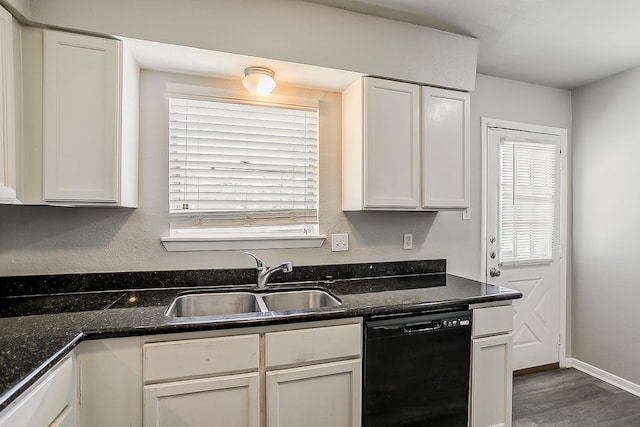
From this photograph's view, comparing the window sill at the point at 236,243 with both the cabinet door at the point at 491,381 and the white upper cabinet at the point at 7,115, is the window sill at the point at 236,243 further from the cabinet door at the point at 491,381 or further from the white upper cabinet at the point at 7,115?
the cabinet door at the point at 491,381

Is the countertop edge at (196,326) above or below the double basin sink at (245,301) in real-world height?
above

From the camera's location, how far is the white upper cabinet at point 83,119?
1.55m

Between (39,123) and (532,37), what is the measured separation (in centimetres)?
287

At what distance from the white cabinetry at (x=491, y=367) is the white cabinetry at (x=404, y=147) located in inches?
28.7

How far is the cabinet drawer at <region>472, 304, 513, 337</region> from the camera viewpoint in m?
1.82

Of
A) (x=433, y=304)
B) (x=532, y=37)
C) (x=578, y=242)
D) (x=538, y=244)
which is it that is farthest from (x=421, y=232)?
(x=578, y=242)

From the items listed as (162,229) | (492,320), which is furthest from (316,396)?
(162,229)

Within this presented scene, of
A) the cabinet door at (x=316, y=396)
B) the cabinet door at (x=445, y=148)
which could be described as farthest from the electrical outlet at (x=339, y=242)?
the cabinet door at (x=316, y=396)

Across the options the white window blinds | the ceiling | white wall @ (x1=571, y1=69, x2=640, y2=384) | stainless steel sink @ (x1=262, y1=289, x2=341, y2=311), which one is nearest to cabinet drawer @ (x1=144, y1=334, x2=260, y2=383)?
stainless steel sink @ (x1=262, y1=289, x2=341, y2=311)

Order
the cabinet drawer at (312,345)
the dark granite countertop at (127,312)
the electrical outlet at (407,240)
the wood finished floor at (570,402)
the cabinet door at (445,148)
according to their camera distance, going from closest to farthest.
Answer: the dark granite countertop at (127,312), the cabinet drawer at (312,345), the cabinet door at (445,148), the wood finished floor at (570,402), the electrical outlet at (407,240)

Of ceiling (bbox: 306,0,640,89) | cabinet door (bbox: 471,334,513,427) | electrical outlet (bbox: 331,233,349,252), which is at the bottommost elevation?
cabinet door (bbox: 471,334,513,427)

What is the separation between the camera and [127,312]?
1498 millimetres

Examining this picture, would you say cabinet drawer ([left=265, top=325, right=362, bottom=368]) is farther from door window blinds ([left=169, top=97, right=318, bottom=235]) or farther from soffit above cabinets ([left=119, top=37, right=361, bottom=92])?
soffit above cabinets ([left=119, top=37, right=361, bottom=92])

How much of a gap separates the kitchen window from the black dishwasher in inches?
33.0
